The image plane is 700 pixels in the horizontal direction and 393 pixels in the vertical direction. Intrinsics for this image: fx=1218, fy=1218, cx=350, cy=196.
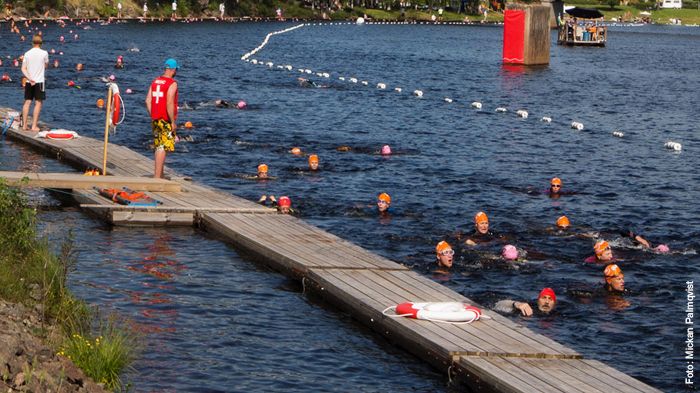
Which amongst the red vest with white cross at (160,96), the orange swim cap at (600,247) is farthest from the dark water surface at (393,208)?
the red vest with white cross at (160,96)

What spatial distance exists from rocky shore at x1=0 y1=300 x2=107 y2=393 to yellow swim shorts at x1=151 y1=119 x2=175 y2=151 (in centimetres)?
1135

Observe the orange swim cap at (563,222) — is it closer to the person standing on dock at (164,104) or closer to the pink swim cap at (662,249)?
the pink swim cap at (662,249)

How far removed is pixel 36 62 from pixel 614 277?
19.0 metres

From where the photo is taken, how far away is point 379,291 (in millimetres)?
20797

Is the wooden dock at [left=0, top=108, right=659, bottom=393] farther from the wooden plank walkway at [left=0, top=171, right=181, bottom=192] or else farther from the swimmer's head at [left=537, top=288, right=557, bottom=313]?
the swimmer's head at [left=537, top=288, right=557, bottom=313]

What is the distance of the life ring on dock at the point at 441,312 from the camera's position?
1892 centimetres

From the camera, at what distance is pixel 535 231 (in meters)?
29.7

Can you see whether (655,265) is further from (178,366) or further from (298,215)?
(178,366)

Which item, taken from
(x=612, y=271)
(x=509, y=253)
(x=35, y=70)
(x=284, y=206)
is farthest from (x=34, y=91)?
(x=612, y=271)

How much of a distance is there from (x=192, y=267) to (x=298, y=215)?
7.28m

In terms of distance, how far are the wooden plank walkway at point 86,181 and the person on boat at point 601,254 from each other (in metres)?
9.83

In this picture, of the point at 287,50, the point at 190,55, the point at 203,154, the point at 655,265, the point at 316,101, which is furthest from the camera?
the point at 287,50

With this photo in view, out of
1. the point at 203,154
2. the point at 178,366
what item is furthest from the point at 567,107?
the point at 178,366

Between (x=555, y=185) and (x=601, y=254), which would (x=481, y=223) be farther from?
(x=555, y=185)
